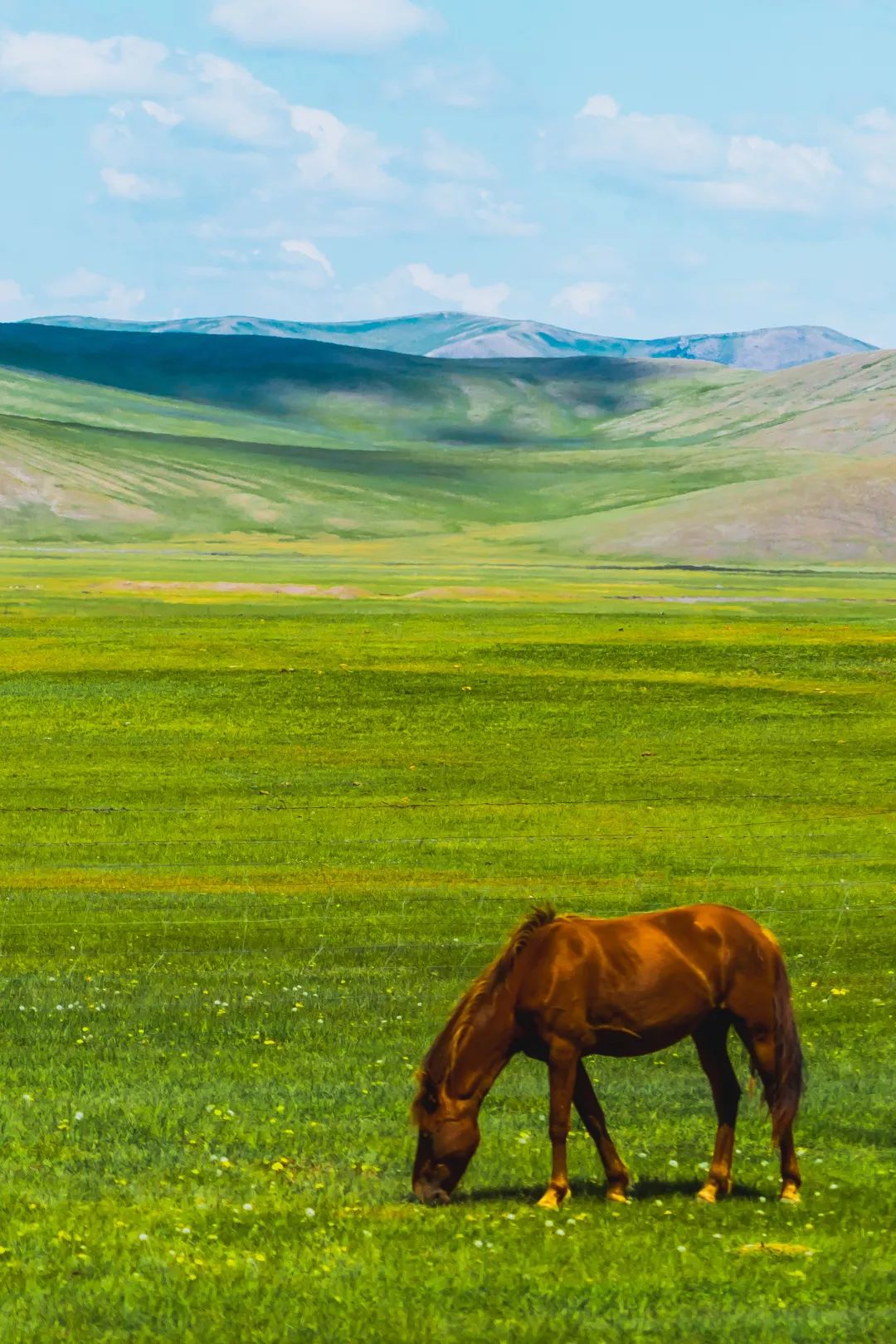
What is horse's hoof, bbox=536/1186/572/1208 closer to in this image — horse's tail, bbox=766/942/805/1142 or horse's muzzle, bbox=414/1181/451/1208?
horse's muzzle, bbox=414/1181/451/1208

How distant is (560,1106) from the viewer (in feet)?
39.0

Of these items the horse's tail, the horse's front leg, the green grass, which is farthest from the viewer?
the horse's tail

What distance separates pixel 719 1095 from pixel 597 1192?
103 centimetres

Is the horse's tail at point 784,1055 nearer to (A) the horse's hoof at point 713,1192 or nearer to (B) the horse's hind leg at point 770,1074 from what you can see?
(B) the horse's hind leg at point 770,1074

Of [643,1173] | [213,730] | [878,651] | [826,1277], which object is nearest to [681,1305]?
[826,1277]

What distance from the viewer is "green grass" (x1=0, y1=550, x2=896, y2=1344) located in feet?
34.1

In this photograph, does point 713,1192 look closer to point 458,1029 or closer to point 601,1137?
point 601,1137

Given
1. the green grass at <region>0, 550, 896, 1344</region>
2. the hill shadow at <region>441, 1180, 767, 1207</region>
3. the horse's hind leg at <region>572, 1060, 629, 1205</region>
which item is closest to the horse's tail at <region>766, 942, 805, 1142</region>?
the hill shadow at <region>441, 1180, 767, 1207</region>

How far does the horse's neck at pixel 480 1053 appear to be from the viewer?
12.0 meters

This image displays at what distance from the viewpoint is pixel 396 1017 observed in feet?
64.2

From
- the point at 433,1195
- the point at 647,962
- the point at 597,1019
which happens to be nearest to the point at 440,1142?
the point at 433,1195

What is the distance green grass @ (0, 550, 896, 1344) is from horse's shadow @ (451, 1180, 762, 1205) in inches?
2.8

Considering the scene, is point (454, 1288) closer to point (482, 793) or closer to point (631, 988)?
point (631, 988)

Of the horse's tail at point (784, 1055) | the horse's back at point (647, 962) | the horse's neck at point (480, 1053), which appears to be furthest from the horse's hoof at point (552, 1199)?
the horse's tail at point (784, 1055)
